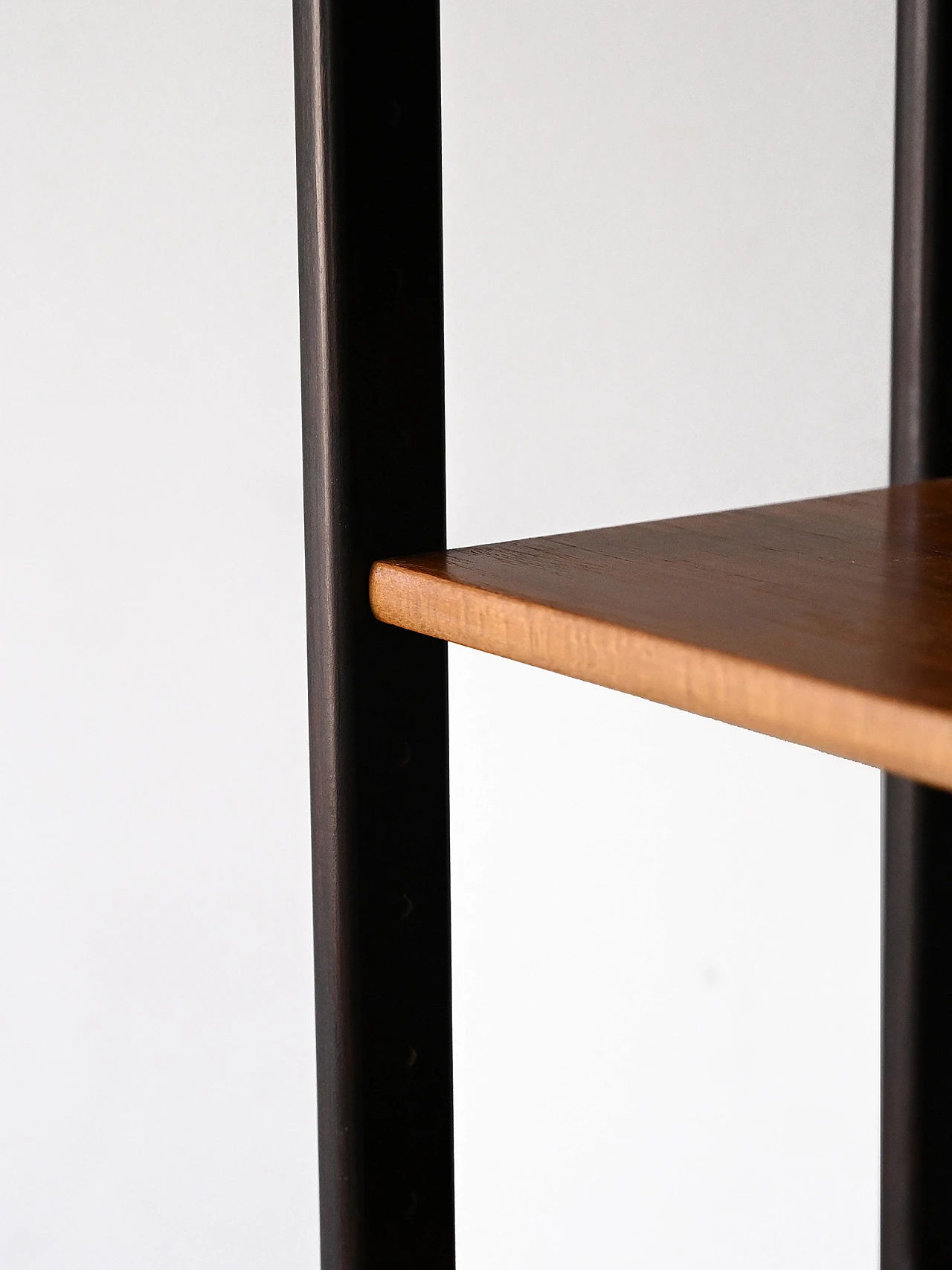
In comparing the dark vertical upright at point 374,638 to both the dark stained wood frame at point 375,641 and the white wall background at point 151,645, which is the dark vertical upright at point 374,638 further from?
the white wall background at point 151,645

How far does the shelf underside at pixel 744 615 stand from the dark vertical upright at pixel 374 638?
15 mm

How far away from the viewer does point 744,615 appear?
25 centimetres

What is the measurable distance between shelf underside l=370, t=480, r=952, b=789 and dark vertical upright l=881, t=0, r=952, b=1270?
0.09 metres

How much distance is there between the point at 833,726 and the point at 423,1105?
17 centimetres

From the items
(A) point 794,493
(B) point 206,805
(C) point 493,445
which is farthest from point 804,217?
(B) point 206,805

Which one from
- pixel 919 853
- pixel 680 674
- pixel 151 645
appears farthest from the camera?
pixel 151 645

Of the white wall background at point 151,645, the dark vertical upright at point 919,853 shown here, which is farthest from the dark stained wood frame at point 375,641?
the white wall background at point 151,645

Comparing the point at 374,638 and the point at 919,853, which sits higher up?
the point at 374,638

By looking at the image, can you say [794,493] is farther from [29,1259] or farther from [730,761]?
[29,1259]

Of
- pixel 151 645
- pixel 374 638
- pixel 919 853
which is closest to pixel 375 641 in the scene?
pixel 374 638

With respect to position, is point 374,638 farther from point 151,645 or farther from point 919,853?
point 151,645

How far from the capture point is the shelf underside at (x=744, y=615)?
7.7 inches

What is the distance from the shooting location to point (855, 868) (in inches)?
45.9

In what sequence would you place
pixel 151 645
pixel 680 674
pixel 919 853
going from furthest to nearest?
pixel 151 645
pixel 919 853
pixel 680 674
